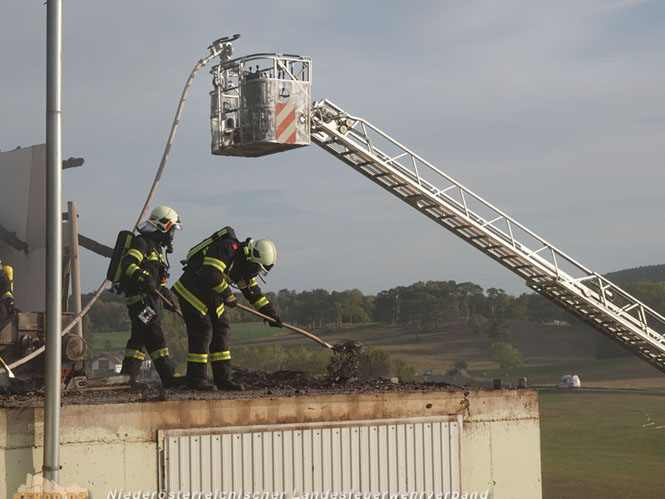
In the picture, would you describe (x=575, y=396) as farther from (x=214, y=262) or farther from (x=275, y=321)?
(x=214, y=262)

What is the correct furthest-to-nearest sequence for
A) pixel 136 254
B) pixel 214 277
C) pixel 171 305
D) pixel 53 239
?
pixel 171 305
pixel 136 254
pixel 214 277
pixel 53 239

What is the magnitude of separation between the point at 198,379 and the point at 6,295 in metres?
4.55

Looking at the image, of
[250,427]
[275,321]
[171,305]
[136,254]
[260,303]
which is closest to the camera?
[250,427]

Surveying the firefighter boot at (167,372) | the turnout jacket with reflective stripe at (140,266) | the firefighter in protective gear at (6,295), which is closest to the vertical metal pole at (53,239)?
the turnout jacket with reflective stripe at (140,266)

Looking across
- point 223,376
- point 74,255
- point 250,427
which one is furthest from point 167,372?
point 74,255

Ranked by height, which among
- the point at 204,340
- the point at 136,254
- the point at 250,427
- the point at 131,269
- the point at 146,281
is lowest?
the point at 250,427

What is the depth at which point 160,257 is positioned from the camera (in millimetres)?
11922

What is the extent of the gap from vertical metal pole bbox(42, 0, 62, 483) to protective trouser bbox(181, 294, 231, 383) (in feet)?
9.23

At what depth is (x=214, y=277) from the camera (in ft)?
35.9

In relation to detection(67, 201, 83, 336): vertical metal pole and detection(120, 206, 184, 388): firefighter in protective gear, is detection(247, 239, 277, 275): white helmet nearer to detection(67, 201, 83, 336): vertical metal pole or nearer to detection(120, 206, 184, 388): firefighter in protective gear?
detection(120, 206, 184, 388): firefighter in protective gear

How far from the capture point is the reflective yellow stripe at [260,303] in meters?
12.1

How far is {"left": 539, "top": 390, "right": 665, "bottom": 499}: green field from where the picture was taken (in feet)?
102

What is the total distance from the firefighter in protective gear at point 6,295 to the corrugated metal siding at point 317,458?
5.78m

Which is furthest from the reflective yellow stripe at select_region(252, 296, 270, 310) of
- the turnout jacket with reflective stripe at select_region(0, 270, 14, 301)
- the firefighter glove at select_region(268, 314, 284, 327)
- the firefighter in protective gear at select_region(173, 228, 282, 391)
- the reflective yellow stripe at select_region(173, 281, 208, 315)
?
the turnout jacket with reflective stripe at select_region(0, 270, 14, 301)
